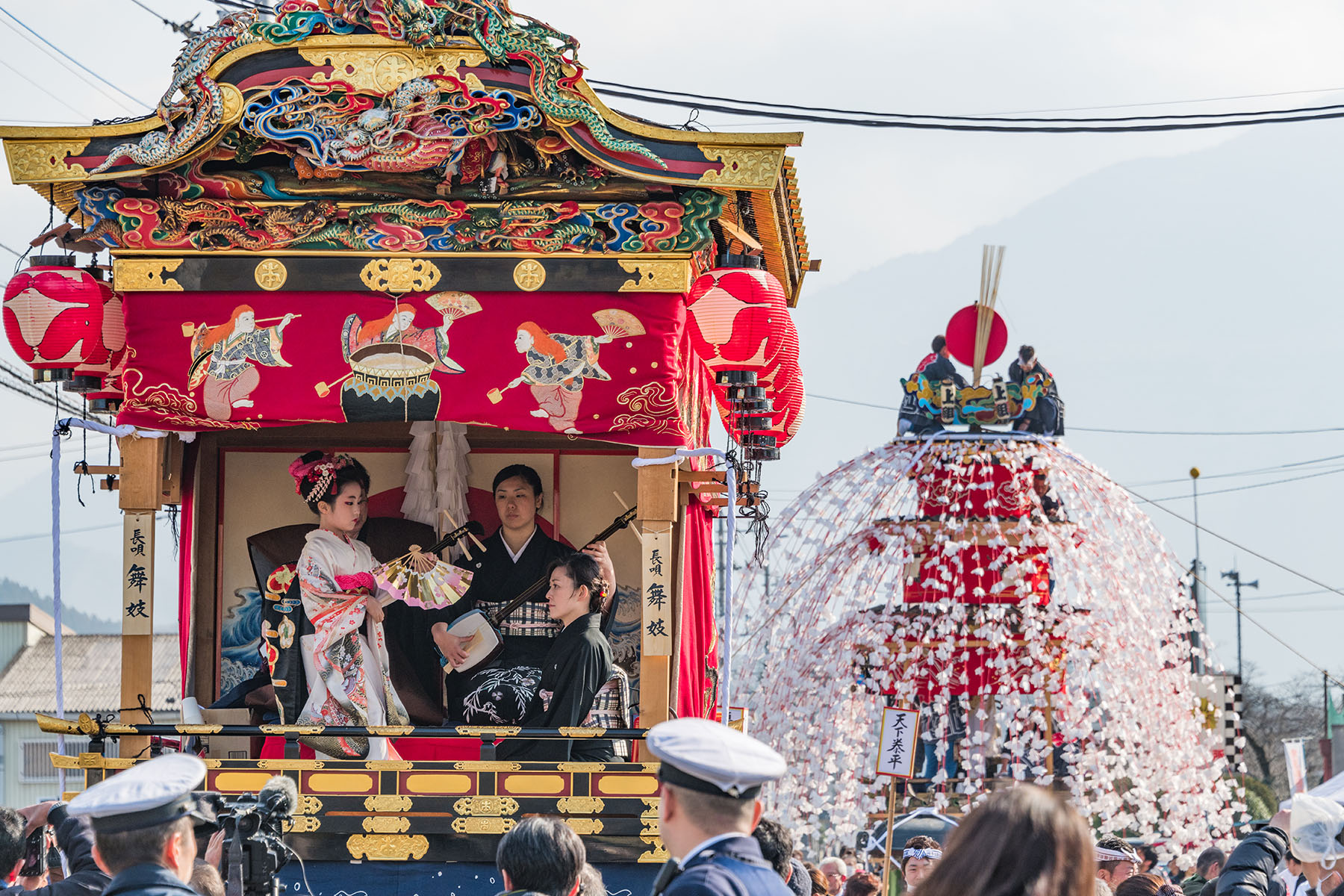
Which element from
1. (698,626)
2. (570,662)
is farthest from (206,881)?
(698,626)

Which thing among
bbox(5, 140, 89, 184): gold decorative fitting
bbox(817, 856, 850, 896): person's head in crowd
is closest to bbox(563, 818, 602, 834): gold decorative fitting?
bbox(817, 856, 850, 896): person's head in crowd

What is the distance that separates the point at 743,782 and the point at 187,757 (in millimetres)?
1349

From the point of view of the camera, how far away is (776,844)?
521 cm

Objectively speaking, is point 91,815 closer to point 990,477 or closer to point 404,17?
point 404,17

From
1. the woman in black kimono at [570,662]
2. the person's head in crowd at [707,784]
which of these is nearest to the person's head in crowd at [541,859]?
the person's head in crowd at [707,784]

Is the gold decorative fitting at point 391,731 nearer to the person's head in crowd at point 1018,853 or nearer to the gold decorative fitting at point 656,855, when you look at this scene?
the gold decorative fitting at point 656,855

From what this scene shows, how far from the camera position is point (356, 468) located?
950 centimetres

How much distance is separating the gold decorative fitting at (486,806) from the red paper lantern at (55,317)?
10.2ft

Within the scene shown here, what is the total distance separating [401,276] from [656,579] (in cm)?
211

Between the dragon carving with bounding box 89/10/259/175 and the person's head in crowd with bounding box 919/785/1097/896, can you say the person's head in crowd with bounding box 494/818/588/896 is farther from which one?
the dragon carving with bounding box 89/10/259/175

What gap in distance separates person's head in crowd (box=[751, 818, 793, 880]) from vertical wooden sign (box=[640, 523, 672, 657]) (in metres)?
3.17

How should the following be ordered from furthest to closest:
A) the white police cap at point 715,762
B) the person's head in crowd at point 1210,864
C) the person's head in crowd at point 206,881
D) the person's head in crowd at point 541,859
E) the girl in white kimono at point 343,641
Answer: the girl in white kimono at point 343,641, the person's head in crowd at point 1210,864, the person's head in crowd at point 206,881, the person's head in crowd at point 541,859, the white police cap at point 715,762

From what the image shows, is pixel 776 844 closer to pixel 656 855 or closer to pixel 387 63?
pixel 656 855

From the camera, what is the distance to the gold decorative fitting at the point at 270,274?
870cm
